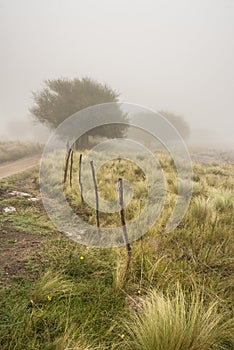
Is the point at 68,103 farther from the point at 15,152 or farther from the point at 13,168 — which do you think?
the point at 13,168

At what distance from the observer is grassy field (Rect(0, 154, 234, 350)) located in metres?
2.26

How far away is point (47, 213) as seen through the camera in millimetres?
6031

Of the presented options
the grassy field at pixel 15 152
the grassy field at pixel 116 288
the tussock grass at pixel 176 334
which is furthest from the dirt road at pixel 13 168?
the tussock grass at pixel 176 334

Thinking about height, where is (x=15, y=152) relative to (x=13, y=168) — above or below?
above

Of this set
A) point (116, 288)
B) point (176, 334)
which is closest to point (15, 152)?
point (116, 288)

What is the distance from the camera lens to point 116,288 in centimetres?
309

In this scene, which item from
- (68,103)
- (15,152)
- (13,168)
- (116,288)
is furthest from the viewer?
(68,103)

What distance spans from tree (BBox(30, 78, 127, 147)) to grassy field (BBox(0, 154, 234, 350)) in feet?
65.0

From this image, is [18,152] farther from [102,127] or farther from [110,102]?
[110,102]

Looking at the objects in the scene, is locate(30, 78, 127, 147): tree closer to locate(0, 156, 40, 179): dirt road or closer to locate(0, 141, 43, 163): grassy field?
locate(0, 141, 43, 163): grassy field

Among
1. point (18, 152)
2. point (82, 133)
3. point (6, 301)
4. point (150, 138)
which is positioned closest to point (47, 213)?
point (6, 301)

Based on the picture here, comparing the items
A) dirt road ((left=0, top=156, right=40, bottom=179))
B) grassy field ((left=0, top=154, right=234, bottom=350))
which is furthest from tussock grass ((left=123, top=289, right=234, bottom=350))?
dirt road ((left=0, top=156, right=40, bottom=179))

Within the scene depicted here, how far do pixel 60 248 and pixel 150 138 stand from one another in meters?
40.7

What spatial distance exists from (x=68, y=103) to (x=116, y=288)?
24170 millimetres
